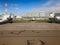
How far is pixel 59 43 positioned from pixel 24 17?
25.5 m

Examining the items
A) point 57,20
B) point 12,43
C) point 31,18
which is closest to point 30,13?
point 31,18

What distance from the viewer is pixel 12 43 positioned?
550 cm

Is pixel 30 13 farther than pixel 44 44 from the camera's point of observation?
Yes

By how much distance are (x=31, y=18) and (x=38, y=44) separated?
24386 millimetres

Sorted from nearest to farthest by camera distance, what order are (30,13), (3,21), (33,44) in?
(33,44) < (3,21) < (30,13)

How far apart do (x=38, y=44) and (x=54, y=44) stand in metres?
0.48

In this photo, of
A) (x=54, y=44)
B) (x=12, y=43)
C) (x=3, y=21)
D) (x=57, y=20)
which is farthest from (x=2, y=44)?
(x=57, y=20)

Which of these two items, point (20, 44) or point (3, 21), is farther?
point (3, 21)

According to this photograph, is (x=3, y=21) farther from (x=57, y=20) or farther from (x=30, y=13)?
(x=30, y=13)

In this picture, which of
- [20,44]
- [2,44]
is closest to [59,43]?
[20,44]

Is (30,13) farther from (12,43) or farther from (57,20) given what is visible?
(12,43)

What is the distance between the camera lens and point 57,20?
67.4 feet

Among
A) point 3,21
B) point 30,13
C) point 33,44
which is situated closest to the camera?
point 33,44

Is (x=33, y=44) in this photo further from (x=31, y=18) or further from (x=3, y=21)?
(x=31, y=18)
